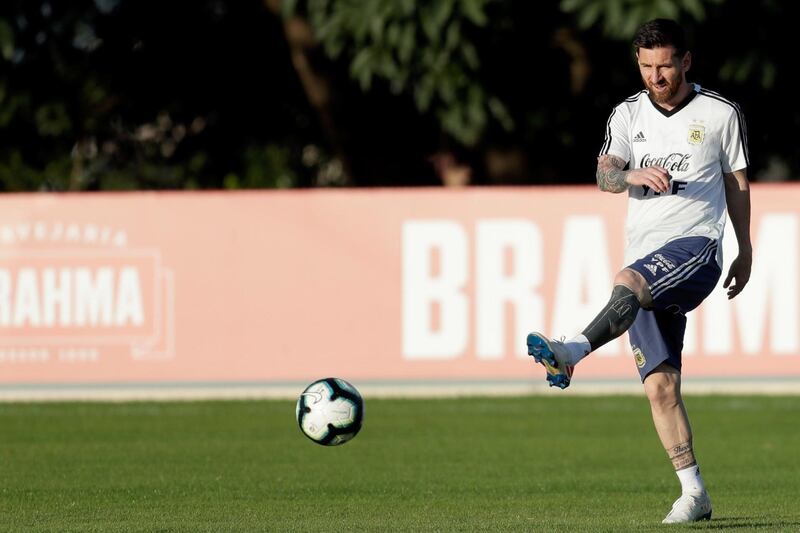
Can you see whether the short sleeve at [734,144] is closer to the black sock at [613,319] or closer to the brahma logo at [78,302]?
the black sock at [613,319]

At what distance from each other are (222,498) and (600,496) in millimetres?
2160

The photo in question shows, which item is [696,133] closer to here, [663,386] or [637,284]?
[637,284]

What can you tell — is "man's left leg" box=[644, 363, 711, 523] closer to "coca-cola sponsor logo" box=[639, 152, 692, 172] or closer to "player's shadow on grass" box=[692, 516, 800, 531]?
"player's shadow on grass" box=[692, 516, 800, 531]

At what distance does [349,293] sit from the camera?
1738 cm

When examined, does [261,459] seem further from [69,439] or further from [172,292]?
[172,292]

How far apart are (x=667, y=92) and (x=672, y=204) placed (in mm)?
536

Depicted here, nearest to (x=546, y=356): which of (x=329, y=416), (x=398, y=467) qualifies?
(x=329, y=416)

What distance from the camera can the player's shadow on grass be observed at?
787cm

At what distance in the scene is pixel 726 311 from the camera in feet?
55.6

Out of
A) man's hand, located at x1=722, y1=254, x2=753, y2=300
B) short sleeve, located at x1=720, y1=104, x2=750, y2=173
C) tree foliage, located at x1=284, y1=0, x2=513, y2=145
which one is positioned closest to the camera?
short sleeve, located at x1=720, y1=104, x2=750, y2=173

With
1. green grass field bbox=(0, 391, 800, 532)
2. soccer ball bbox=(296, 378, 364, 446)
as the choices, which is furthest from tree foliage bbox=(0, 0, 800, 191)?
soccer ball bbox=(296, 378, 364, 446)

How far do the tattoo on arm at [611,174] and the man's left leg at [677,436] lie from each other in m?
1.00

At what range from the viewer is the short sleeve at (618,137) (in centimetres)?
809

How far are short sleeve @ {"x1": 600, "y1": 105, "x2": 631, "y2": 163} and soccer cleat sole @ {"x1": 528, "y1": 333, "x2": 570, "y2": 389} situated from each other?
1.32m
